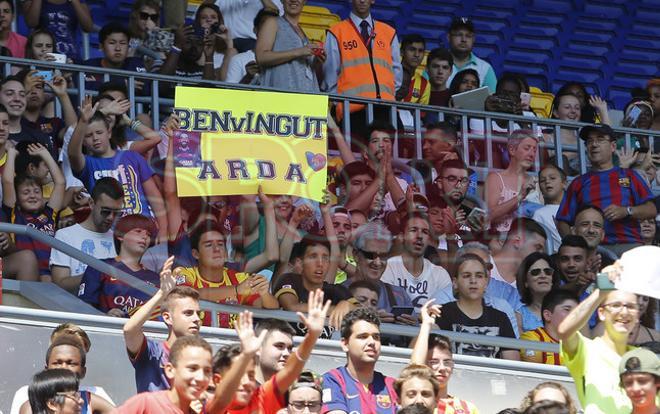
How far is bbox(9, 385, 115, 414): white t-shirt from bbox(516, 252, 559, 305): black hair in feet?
10.9

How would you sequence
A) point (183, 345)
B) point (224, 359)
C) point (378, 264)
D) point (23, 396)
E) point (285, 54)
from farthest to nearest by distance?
point (285, 54) → point (378, 264) → point (23, 396) → point (224, 359) → point (183, 345)

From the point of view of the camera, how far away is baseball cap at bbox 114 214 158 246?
10797 mm

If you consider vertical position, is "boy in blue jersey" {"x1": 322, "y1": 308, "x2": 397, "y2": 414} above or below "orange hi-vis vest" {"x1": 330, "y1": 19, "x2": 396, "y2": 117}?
below

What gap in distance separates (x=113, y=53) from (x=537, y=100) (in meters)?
4.47

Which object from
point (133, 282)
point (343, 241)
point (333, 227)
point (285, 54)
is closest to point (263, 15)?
point (285, 54)

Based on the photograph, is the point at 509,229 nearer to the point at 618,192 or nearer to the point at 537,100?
the point at 618,192

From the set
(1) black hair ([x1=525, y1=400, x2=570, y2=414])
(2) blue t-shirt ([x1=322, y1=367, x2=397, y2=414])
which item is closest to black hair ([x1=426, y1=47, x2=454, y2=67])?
(2) blue t-shirt ([x1=322, y1=367, x2=397, y2=414])

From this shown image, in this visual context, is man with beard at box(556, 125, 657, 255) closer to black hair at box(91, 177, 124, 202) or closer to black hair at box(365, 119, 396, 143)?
black hair at box(365, 119, 396, 143)

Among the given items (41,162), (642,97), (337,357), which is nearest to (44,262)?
(41,162)

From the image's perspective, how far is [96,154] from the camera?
11.6m

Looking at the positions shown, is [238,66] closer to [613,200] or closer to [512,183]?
[512,183]

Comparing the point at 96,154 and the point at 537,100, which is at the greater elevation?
the point at 537,100

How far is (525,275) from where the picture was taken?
1184cm

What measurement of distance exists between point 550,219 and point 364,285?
7.51 ft
